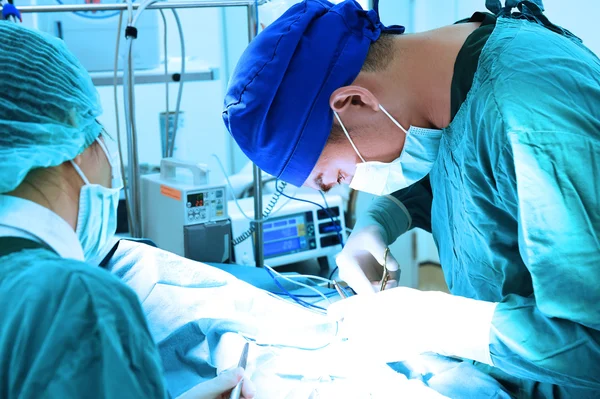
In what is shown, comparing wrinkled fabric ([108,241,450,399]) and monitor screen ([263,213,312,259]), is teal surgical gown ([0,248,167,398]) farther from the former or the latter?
monitor screen ([263,213,312,259])

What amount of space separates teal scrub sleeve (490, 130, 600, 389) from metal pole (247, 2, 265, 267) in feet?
3.96

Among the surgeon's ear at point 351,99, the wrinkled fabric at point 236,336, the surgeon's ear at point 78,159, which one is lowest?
the wrinkled fabric at point 236,336

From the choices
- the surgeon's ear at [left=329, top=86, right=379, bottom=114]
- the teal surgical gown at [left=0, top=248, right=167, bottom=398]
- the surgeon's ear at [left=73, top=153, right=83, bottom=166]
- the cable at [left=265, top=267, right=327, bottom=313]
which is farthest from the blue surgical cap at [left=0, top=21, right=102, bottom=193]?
the cable at [left=265, top=267, right=327, bottom=313]

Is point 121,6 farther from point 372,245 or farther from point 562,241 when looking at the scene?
point 562,241

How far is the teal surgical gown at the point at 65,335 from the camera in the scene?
2.47 feet

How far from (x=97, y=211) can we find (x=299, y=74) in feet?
1.73

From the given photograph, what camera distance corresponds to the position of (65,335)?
0.76 metres

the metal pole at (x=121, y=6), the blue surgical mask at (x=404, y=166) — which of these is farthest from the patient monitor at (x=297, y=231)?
the blue surgical mask at (x=404, y=166)

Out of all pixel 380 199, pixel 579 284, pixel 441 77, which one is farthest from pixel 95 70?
pixel 579 284

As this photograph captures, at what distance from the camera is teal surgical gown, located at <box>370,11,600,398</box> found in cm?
102

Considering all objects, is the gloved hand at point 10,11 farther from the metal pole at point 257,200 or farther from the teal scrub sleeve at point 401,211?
the teal scrub sleeve at point 401,211

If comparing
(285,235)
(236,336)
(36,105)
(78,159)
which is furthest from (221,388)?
(285,235)

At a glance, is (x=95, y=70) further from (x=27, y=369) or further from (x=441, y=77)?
(x=27, y=369)

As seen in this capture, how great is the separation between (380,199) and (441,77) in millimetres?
704
